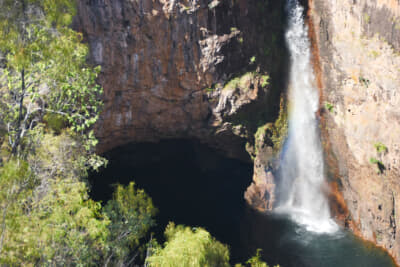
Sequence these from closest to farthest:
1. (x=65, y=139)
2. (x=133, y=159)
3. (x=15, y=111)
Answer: (x=15, y=111) < (x=65, y=139) < (x=133, y=159)

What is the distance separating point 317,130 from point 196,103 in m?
6.10

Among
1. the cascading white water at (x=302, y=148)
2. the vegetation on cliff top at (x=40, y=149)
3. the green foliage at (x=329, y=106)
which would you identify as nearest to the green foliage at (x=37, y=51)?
the vegetation on cliff top at (x=40, y=149)

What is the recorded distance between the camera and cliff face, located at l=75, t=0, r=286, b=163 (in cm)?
1568

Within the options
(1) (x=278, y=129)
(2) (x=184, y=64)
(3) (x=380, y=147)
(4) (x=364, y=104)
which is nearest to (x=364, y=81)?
(4) (x=364, y=104)

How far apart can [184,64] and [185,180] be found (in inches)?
278

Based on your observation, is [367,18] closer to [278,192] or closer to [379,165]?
[379,165]

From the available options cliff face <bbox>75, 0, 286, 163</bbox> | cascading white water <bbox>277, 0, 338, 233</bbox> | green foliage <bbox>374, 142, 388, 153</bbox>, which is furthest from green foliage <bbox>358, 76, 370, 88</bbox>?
cliff face <bbox>75, 0, 286, 163</bbox>

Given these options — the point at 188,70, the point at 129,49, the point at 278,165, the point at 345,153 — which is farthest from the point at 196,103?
the point at 345,153

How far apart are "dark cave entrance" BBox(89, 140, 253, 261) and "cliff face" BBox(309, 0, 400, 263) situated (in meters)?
5.62

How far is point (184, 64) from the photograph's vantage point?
16812mm

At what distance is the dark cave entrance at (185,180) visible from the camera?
17.5 m

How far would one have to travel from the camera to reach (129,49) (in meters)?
16.2

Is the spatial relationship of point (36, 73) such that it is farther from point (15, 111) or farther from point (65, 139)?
point (65, 139)

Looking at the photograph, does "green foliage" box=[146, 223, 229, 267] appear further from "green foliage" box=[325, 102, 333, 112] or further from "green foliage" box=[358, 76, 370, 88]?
"green foliage" box=[325, 102, 333, 112]
